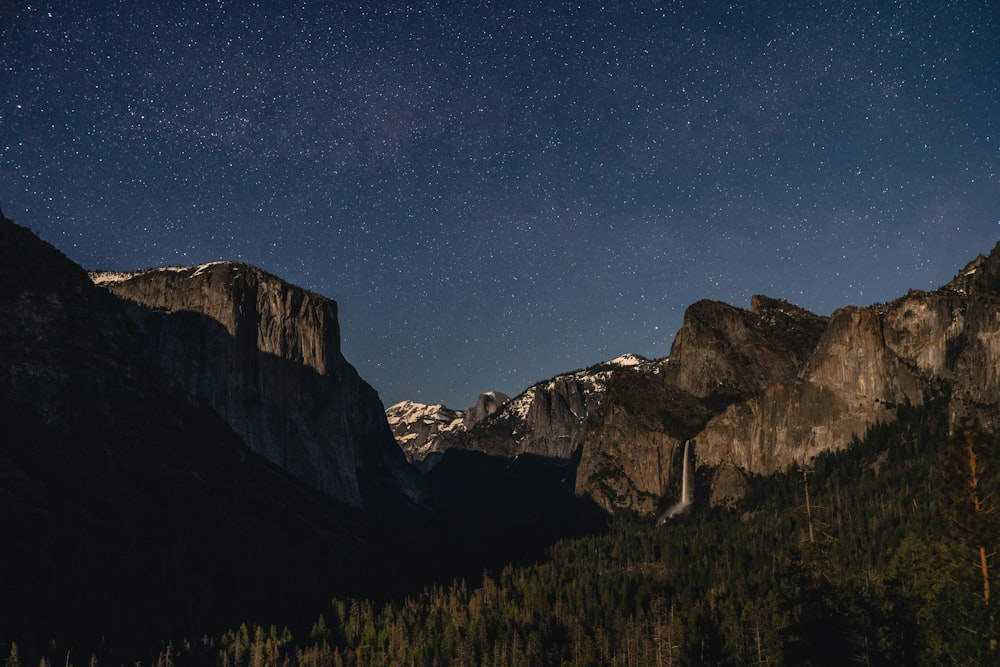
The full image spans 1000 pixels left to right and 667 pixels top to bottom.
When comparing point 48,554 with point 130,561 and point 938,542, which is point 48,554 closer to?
point 130,561

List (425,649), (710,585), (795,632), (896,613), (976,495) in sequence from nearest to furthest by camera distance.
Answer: (976,495), (795,632), (896,613), (425,649), (710,585)

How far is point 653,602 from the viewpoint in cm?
17275

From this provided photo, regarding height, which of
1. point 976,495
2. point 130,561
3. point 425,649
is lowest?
point 425,649

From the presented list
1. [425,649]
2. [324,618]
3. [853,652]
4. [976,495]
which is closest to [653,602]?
[425,649]

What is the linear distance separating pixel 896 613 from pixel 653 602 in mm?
86648

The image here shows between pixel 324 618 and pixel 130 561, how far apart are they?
4796cm

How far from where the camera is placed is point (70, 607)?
6796 inches

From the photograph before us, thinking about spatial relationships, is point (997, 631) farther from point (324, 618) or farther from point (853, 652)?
point (324, 618)

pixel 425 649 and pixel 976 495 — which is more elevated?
pixel 976 495

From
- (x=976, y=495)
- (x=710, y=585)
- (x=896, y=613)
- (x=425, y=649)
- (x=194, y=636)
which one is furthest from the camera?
(x=710, y=585)

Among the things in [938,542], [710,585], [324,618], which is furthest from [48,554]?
[938,542]

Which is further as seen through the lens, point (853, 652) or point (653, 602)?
point (653, 602)

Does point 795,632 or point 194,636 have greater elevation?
point 795,632

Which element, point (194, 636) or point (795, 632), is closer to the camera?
point (795, 632)
